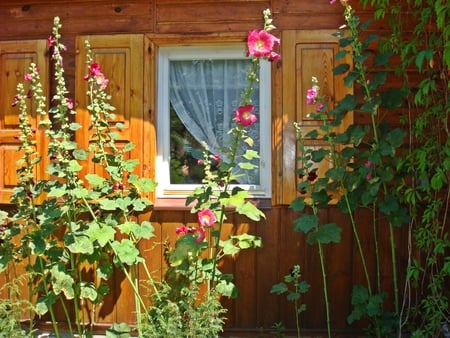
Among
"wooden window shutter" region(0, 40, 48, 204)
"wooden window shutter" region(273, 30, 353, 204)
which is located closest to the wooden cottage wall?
"wooden window shutter" region(273, 30, 353, 204)

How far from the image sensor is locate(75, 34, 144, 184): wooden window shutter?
351 centimetres

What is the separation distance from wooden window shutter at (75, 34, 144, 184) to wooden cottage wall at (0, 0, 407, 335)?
4 centimetres

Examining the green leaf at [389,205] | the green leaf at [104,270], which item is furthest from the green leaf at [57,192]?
the green leaf at [389,205]

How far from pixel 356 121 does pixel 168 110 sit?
1.40m

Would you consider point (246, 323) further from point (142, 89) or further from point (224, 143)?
point (142, 89)

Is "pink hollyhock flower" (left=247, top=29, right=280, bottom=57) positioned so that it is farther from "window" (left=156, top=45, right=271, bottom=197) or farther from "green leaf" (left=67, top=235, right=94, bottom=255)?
"green leaf" (left=67, top=235, right=94, bottom=255)

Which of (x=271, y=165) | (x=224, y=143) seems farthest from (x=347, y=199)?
(x=224, y=143)

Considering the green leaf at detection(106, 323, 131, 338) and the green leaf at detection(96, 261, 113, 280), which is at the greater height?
the green leaf at detection(96, 261, 113, 280)

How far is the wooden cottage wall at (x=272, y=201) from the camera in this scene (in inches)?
135

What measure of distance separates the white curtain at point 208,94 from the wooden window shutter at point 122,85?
31 cm

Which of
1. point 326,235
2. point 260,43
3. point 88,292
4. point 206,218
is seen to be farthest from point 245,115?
point 88,292

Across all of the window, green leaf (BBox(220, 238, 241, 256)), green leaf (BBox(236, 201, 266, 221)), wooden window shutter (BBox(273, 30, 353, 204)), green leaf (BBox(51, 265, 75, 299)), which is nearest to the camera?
green leaf (BBox(236, 201, 266, 221))

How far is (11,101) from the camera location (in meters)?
3.64

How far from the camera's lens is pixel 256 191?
3592 millimetres
